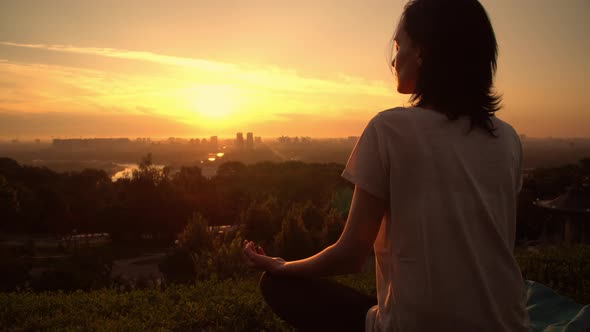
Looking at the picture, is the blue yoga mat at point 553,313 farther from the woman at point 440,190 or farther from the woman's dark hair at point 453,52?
the woman's dark hair at point 453,52

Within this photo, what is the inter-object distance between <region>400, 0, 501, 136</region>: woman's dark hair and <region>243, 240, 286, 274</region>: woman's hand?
0.85 m

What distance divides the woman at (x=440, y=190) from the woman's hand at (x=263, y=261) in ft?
0.98

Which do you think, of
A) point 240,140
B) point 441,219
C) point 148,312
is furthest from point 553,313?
point 240,140

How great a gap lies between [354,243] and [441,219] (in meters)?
0.32

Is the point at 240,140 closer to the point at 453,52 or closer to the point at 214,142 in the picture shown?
the point at 214,142

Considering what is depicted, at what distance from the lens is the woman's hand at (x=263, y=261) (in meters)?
1.74

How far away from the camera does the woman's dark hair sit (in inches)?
52.8

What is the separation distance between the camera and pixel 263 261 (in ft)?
5.91

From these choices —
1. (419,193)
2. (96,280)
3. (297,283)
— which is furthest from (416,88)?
(96,280)

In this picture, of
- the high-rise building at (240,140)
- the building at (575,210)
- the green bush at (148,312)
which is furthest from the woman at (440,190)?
the high-rise building at (240,140)

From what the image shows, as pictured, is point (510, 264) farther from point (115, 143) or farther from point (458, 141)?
point (115, 143)

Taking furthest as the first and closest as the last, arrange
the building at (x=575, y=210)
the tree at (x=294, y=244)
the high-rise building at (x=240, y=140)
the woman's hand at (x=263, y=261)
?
the high-rise building at (x=240, y=140), the tree at (x=294, y=244), the building at (x=575, y=210), the woman's hand at (x=263, y=261)

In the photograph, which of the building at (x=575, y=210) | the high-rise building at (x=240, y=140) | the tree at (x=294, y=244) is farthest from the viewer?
the high-rise building at (x=240, y=140)

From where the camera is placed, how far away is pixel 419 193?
1.18 m
